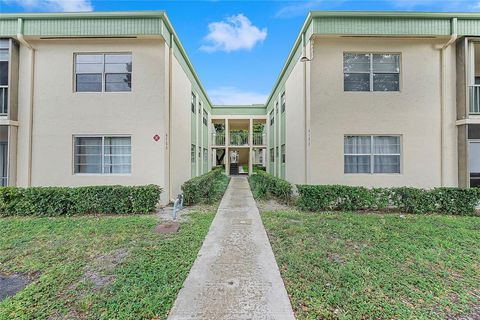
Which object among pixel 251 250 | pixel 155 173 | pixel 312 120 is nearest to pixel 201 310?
pixel 251 250

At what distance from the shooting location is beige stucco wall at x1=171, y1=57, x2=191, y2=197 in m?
10.0

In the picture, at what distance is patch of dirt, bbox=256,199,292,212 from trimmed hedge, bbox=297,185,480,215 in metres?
0.98

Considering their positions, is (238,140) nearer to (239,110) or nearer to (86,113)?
(239,110)

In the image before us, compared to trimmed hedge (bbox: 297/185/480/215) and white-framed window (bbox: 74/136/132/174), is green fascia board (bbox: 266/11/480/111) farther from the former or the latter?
white-framed window (bbox: 74/136/132/174)

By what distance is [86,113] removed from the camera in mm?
8805

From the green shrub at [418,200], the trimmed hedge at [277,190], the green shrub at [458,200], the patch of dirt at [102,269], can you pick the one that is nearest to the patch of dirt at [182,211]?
the patch of dirt at [102,269]

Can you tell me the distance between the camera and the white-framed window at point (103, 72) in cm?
889

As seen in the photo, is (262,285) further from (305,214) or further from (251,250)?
(305,214)

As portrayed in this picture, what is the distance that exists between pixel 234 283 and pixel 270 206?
5.67 m

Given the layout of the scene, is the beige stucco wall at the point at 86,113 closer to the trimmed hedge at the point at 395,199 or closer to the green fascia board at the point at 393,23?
the trimmed hedge at the point at 395,199

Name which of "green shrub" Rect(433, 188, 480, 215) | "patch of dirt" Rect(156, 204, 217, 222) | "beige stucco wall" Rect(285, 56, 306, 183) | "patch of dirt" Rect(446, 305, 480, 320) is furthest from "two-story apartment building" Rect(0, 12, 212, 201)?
"green shrub" Rect(433, 188, 480, 215)

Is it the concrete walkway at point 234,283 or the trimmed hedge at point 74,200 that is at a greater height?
the trimmed hedge at point 74,200

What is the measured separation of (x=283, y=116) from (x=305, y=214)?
8382 millimetres

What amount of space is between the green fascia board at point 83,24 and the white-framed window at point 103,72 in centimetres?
76
